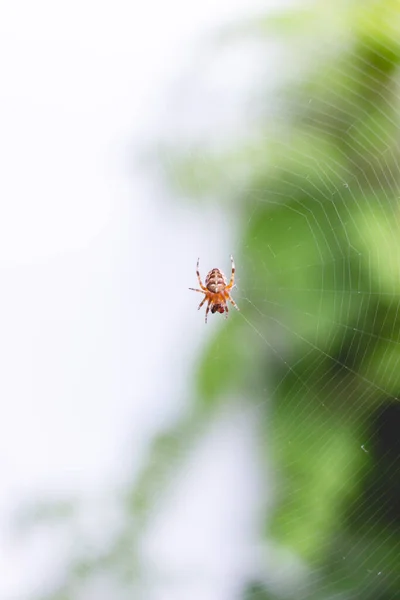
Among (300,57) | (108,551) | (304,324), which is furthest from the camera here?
(108,551)

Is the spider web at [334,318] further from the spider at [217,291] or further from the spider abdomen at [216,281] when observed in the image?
the spider abdomen at [216,281]

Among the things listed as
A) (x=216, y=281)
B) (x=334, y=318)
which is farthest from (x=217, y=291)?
(x=334, y=318)

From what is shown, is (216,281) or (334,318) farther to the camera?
(216,281)

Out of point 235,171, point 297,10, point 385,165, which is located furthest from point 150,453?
point 297,10

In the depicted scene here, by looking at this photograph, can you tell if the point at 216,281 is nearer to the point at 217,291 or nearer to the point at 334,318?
the point at 217,291

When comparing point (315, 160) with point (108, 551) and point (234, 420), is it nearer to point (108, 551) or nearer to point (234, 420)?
point (234, 420)

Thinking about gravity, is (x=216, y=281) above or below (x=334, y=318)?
above

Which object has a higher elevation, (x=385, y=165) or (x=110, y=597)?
(x=385, y=165)

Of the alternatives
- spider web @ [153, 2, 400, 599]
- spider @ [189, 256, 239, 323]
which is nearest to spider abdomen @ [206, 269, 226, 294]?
spider @ [189, 256, 239, 323]

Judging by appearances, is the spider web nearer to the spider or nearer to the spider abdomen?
the spider
